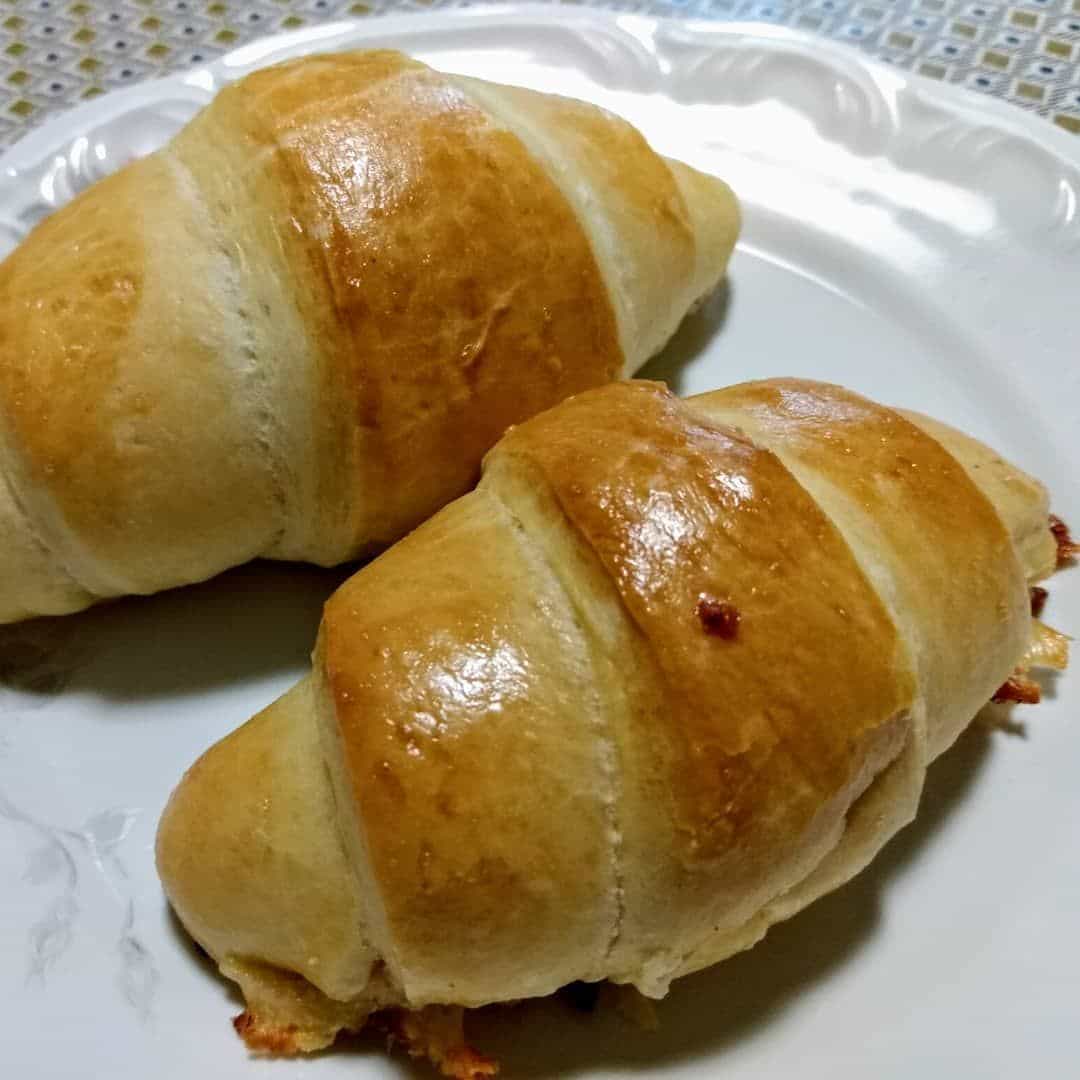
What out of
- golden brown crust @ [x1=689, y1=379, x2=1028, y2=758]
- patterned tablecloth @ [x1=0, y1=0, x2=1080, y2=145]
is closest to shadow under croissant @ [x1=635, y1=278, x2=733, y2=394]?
golden brown crust @ [x1=689, y1=379, x2=1028, y2=758]

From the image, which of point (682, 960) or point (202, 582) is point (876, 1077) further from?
point (202, 582)

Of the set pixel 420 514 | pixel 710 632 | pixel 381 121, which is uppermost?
pixel 381 121

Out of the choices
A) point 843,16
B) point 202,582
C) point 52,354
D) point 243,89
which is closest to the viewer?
point 52,354

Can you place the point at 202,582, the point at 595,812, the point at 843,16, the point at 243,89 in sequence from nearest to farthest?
the point at 595,812 < the point at 243,89 < the point at 202,582 < the point at 843,16

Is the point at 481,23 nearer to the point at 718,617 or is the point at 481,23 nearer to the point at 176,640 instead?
the point at 176,640

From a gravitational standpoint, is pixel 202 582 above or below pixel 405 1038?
above

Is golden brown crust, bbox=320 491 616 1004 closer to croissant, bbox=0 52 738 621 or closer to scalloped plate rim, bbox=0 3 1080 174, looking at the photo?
croissant, bbox=0 52 738 621

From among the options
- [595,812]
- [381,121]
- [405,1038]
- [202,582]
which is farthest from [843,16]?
[405,1038]
